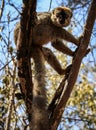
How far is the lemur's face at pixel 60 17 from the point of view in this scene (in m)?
6.91

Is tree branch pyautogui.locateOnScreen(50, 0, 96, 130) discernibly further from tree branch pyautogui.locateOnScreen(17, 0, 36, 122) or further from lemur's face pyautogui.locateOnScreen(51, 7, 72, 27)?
lemur's face pyautogui.locateOnScreen(51, 7, 72, 27)

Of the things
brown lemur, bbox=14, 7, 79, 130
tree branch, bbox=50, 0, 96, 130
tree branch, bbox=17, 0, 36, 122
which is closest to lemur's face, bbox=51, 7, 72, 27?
brown lemur, bbox=14, 7, 79, 130

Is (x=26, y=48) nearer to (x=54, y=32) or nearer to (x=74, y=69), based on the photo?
(x=74, y=69)

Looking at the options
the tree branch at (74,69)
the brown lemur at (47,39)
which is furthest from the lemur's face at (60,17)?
the tree branch at (74,69)

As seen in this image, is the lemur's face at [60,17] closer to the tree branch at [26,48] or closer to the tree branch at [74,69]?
the tree branch at [74,69]

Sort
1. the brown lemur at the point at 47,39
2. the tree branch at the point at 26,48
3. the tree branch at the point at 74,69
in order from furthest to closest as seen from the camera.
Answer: the brown lemur at the point at 47,39 → the tree branch at the point at 74,69 → the tree branch at the point at 26,48

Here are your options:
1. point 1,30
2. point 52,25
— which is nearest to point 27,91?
point 1,30

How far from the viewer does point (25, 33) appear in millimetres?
4781

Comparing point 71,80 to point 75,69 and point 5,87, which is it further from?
point 5,87

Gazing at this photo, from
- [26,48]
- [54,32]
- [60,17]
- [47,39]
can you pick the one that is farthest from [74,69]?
[60,17]

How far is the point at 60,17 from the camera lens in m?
7.18

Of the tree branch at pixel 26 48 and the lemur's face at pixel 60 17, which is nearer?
the tree branch at pixel 26 48

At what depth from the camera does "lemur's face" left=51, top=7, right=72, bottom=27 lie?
6911 mm

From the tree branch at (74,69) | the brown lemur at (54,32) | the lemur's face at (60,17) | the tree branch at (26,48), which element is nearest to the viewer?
the tree branch at (26,48)
